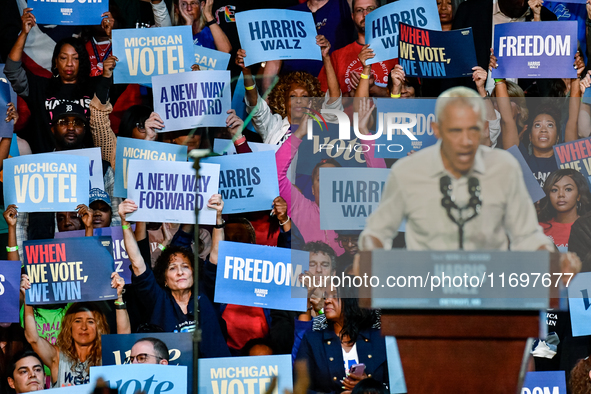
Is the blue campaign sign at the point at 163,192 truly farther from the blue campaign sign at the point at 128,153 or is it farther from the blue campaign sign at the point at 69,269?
the blue campaign sign at the point at 69,269

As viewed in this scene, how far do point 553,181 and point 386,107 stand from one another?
1270 millimetres

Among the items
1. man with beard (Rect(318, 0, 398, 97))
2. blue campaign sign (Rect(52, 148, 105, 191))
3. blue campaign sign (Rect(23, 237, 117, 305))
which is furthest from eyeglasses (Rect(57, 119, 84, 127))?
man with beard (Rect(318, 0, 398, 97))

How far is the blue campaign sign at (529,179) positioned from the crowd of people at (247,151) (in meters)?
0.05

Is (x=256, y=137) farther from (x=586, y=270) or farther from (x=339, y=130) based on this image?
(x=586, y=270)

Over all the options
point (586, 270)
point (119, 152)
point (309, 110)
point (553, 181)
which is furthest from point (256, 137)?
point (586, 270)

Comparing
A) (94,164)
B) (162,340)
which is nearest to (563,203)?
(162,340)

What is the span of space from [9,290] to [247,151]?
195 cm

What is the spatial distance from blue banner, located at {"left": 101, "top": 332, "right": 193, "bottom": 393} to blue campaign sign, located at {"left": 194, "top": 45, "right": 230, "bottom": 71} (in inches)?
82.2

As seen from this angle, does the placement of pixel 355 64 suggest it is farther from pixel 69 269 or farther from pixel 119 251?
pixel 69 269

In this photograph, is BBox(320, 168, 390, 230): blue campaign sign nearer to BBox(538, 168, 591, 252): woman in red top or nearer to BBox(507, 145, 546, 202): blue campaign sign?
BBox(507, 145, 546, 202): blue campaign sign

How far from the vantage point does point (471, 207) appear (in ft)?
13.4

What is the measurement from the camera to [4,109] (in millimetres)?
5973

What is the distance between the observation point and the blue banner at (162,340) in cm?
525

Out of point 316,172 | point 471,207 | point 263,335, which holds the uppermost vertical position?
point 316,172
